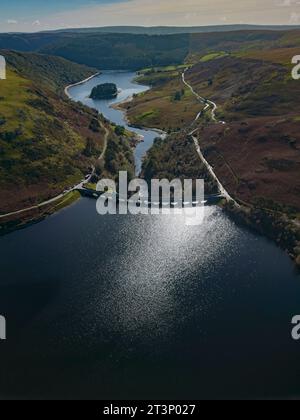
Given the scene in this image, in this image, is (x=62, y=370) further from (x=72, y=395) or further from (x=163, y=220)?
(x=163, y=220)

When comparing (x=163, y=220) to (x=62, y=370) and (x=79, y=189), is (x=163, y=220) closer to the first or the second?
(x=79, y=189)

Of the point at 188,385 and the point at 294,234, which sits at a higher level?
the point at 294,234

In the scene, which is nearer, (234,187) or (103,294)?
(103,294)
